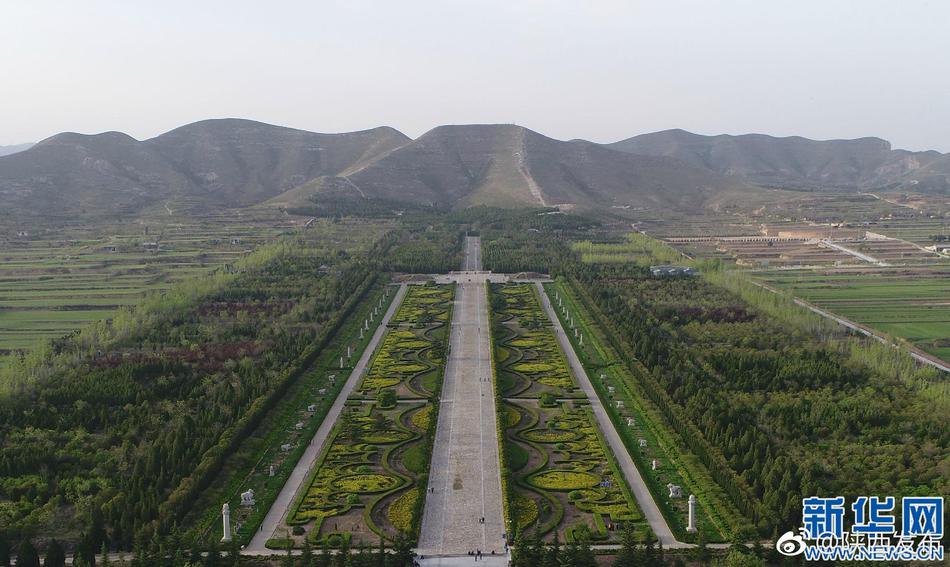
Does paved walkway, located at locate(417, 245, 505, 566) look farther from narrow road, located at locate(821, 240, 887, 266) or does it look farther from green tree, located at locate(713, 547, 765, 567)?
narrow road, located at locate(821, 240, 887, 266)

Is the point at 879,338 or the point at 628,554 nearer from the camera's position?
the point at 628,554

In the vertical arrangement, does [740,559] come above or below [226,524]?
above

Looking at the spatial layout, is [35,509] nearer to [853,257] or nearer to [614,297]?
[614,297]

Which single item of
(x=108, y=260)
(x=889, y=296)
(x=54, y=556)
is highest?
(x=108, y=260)

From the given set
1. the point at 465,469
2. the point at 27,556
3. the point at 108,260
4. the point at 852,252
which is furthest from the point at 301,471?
the point at 852,252

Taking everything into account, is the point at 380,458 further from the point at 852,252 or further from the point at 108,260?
the point at 852,252

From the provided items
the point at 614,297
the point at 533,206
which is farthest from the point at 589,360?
the point at 533,206
